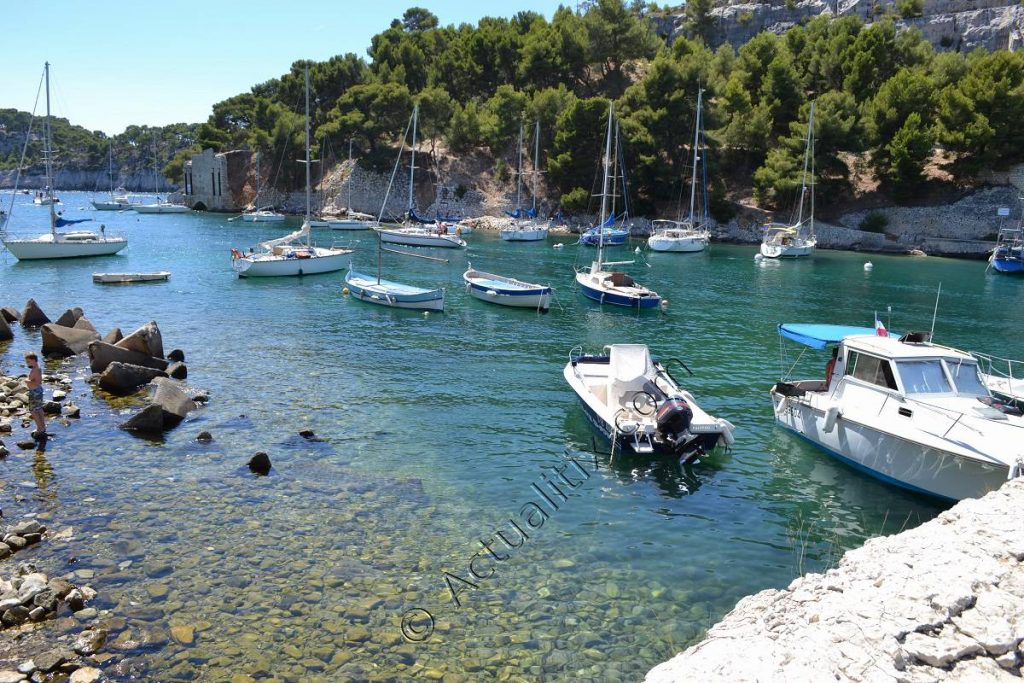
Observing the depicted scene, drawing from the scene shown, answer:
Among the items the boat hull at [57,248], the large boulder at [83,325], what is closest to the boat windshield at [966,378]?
the large boulder at [83,325]

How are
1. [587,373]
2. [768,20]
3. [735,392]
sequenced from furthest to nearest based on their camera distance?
[768,20] → [735,392] → [587,373]

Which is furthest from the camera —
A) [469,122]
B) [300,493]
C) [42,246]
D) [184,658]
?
[469,122]

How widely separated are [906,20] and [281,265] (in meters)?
107

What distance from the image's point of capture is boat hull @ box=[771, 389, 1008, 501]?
15312 millimetres

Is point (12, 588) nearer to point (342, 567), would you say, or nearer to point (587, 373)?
point (342, 567)

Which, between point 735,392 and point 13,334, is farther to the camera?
point 13,334

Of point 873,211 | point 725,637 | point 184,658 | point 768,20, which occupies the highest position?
point 768,20

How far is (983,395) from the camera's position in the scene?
57.6 ft

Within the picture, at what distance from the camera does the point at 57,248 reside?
175 feet

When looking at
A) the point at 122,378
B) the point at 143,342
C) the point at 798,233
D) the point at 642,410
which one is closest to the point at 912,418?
the point at 642,410

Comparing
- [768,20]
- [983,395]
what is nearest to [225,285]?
[983,395]

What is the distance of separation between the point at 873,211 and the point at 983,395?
69.4 m

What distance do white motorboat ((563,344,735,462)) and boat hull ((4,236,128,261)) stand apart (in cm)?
4649

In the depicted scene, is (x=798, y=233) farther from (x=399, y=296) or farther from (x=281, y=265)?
(x=281, y=265)
